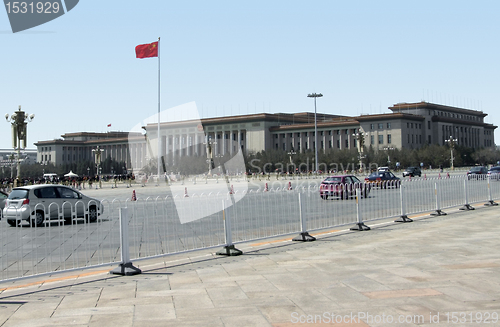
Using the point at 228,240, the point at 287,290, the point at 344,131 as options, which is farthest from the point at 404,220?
the point at 344,131

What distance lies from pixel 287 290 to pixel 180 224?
409cm

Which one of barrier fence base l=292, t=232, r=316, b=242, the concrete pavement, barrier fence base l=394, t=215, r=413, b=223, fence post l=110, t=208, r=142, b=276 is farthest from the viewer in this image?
barrier fence base l=394, t=215, r=413, b=223

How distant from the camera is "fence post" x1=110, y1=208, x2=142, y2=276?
342 inches

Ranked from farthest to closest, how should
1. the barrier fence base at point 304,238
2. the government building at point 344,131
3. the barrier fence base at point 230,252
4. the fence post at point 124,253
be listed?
A: the government building at point 344,131 < the barrier fence base at point 304,238 < the barrier fence base at point 230,252 < the fence post at point 124,253

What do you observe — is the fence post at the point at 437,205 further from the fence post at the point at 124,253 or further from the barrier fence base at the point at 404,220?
the fence post at the point at 124,253

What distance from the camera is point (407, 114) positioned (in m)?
126

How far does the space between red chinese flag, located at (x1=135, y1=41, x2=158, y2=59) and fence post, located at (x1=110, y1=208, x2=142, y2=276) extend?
43.6 meters

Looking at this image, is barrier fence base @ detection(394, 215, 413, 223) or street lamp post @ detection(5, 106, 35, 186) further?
street lamp post @ detection(5, 106, 35, 186)

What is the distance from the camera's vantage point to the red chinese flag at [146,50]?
50281 mm

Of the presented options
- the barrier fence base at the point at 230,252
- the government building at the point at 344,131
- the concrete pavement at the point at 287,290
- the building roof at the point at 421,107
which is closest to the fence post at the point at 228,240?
the barrier fence base at the point at 230,252

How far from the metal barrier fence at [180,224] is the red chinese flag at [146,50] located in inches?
1524

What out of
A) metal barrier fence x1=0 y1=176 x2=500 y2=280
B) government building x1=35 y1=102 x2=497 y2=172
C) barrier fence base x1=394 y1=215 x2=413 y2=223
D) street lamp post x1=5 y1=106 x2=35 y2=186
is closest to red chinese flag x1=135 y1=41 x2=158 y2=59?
street lamp post x1=5 y1=106 x2=35 y2=186

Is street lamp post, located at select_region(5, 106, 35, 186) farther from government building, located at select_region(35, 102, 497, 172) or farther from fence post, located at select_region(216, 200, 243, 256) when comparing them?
government building, located at select_region(35, 102, 497, 172)

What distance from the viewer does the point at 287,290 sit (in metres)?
7.21
